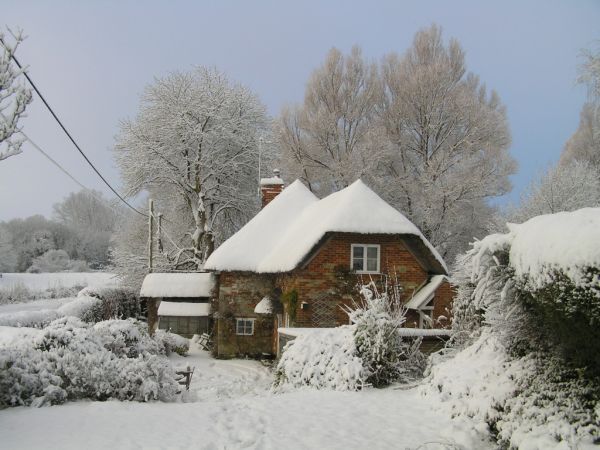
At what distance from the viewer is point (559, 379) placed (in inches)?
234

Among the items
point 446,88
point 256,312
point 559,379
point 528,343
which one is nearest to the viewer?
point 559,379

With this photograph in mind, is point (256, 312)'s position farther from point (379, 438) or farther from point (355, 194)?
point (379, 438)

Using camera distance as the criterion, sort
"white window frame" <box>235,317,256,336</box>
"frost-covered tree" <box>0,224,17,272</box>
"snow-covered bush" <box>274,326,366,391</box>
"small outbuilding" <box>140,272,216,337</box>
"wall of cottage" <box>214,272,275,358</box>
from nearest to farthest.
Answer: "snow-covered bush" <box>274,326,366,391</box>
"wall of cottage" <box>214,272,275,358</box>
"white window frame" <box>235,317,256,336</box>
"small outbuilding" <box>140,272,216,337</box>
"frost-covered tree" <box>0,224,17,272</box>

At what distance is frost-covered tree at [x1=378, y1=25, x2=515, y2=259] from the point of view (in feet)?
88.0

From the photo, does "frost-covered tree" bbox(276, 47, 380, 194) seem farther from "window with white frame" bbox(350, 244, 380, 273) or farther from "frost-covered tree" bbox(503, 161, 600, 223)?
"window with white frame" bbox(350, 244, 380, 273)

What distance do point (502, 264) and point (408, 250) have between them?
10.2 m

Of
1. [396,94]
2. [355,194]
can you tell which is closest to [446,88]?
[396,94]

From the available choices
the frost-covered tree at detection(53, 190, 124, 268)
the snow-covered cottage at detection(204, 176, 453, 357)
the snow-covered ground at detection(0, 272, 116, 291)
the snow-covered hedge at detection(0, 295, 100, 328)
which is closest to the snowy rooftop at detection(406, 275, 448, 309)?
the snow-covered cottage at detection(204, 176, 453, 357)

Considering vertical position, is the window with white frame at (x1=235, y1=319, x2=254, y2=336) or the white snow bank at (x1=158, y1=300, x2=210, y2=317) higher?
the white snow bank at (x1=158, y1=300, x2=210, y2=317)

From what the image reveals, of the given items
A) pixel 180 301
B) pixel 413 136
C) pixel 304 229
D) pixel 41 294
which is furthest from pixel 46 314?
pixel 41 294

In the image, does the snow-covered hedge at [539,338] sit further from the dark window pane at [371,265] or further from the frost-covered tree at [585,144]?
the frost-covered tree at [585,144]

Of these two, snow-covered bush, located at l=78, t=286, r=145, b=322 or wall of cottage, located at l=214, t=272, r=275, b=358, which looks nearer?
wall of cottage, located at l=214, t=272, r=275, b=358

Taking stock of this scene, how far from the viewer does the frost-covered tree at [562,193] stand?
74.4 ft

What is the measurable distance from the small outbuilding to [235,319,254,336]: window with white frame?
217 centimetres
